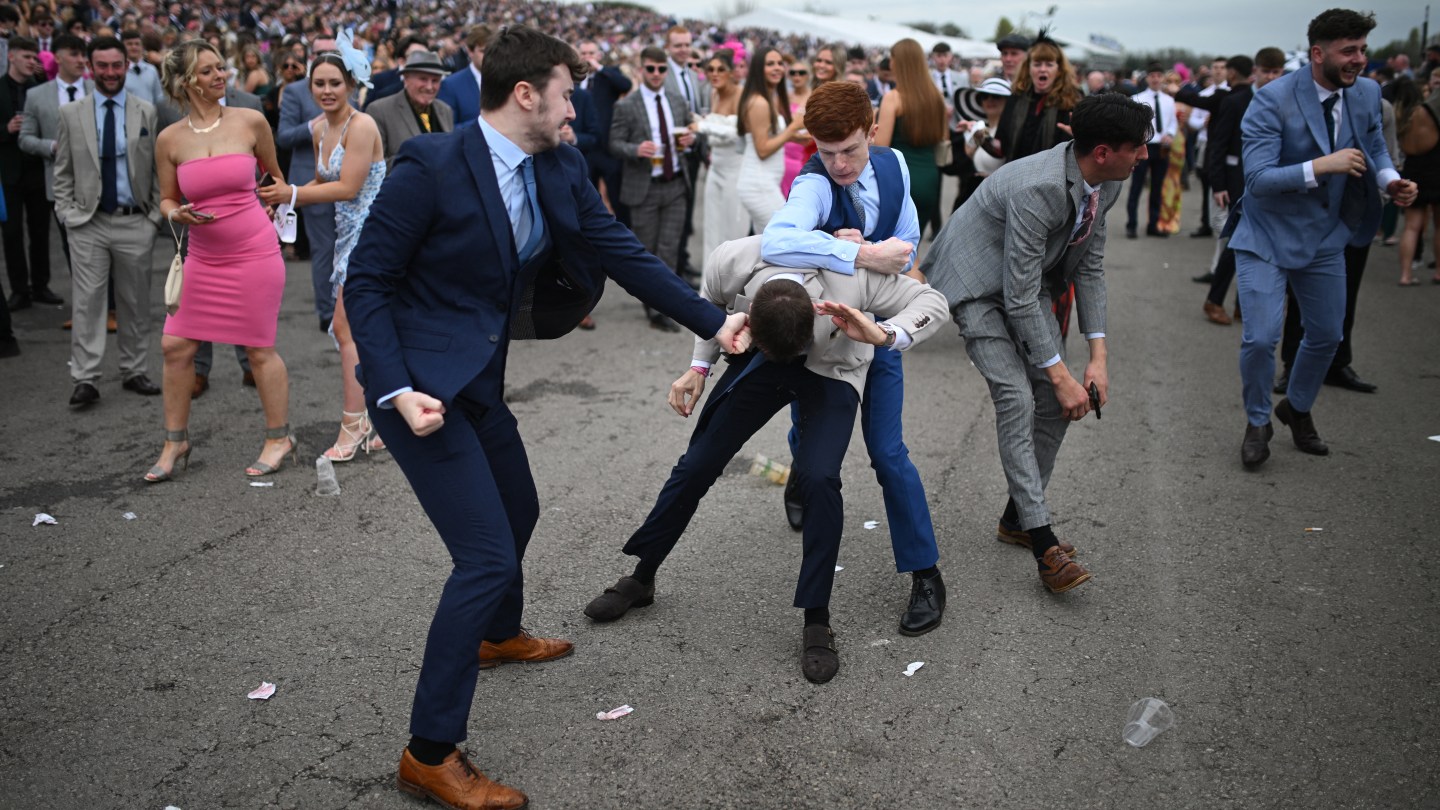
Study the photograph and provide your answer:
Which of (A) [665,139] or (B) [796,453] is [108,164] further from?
(B) [796,453]

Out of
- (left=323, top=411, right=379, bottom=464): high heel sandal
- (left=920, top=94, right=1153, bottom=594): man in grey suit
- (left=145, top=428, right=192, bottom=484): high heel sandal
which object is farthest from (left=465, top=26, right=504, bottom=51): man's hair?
(left=920, top=94, right=1153, bottom=594): man in grey suit

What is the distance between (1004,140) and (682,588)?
13.9 feet

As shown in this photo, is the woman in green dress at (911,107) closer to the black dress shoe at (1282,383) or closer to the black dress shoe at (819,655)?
the black dress shoe at (1282,383)

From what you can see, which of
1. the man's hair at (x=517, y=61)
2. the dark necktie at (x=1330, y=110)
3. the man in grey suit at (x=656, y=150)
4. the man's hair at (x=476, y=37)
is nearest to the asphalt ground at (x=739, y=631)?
the dark necktie at (x=1330, y=110)

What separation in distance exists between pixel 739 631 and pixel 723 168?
5802mm

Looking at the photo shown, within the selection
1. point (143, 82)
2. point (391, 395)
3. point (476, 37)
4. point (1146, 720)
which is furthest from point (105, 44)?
point (1146, 720)

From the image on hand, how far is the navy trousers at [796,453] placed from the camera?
3.71 metres

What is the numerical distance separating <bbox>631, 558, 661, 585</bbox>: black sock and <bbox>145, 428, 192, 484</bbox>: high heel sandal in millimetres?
2789

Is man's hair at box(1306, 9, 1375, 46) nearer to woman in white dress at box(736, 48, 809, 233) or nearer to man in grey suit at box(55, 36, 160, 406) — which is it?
woman in white dress at box(736, 48, 809, 233)

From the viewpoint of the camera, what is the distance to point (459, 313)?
309 cm

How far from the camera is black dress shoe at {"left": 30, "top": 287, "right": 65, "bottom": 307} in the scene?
30.6 ft

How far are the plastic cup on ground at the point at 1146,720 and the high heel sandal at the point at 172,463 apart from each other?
4.55 meters

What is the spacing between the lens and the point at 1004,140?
7.21 m

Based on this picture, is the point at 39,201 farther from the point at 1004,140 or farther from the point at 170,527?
the point at 1004,140
